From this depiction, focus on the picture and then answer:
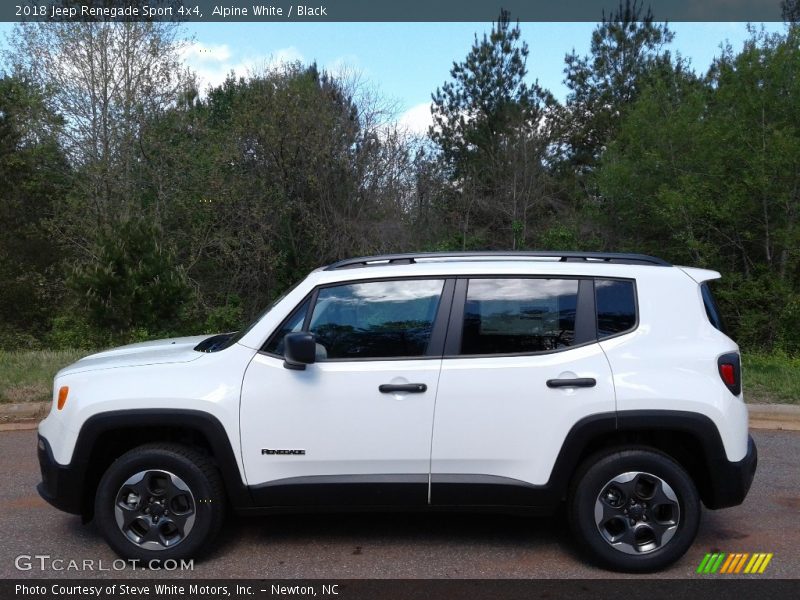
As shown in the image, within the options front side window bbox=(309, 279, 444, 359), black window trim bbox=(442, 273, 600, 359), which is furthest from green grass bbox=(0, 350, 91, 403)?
black window trim bbox=(442, 273, 600, 359)

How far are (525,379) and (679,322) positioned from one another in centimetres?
92

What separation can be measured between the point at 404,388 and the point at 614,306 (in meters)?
1.27

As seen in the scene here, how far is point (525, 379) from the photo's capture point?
4.00 m

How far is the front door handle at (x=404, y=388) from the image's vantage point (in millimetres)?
4000

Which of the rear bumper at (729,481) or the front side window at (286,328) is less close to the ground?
the front side window at (286,328)

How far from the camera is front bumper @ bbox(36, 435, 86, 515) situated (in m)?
4.09

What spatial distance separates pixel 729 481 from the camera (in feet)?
13.1

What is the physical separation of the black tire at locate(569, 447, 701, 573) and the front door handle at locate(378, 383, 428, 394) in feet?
3.26

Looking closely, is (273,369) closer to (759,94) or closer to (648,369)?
(648,369)

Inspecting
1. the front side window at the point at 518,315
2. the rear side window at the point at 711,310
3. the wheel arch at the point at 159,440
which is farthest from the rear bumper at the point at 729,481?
the wheel arch at the point at 159,440

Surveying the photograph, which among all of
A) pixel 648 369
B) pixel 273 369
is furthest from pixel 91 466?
pixel 648 369

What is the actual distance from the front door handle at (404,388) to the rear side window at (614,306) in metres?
1.02

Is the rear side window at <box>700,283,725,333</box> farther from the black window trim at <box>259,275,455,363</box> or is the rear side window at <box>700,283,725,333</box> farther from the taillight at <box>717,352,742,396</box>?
the black window trim at <box>259,275,455,363</box>

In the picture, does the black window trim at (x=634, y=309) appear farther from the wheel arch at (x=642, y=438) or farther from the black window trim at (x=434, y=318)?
the black window trim at (x=434, y=318)
